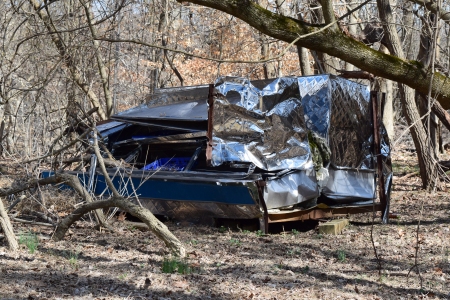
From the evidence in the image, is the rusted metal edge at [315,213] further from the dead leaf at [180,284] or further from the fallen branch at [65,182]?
the dead leaf at [180,284]

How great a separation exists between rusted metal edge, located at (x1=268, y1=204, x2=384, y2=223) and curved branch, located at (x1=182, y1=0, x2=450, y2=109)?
2.43 m

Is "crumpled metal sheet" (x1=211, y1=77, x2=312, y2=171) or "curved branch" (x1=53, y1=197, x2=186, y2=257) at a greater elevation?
"crumpled metal sheet" (x1=211, y1=77, x2=312, y2=171)

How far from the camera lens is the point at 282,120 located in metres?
8.27

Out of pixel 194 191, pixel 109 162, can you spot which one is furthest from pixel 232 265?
pixel 109 162

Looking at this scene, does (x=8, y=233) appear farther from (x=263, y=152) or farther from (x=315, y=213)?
(x=315, y=213)

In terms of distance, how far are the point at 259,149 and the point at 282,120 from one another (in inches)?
22.0

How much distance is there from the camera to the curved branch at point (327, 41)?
6.20 meters

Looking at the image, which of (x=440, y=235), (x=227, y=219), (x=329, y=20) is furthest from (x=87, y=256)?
(x=440, y=235)

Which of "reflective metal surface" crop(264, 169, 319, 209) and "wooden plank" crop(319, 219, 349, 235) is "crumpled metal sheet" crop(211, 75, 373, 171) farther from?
"wooden plank" crop(319, 219, 349, 235)

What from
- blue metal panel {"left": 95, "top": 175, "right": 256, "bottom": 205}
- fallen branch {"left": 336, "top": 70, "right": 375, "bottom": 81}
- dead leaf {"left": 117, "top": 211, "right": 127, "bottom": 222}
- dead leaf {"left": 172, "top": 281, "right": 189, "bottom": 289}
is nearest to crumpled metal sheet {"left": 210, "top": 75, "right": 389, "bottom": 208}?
fallen branch {"left": 336, "top": 70, "right": 375, "bottom": 81}

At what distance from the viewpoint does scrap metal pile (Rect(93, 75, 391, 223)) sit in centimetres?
782

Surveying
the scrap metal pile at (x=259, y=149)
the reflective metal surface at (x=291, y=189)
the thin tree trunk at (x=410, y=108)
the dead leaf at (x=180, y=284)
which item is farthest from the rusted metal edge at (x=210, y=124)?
the thin tree trunk at (x=410, y=108)

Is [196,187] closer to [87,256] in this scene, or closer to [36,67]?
[87,256]

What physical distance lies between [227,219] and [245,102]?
1697mm
